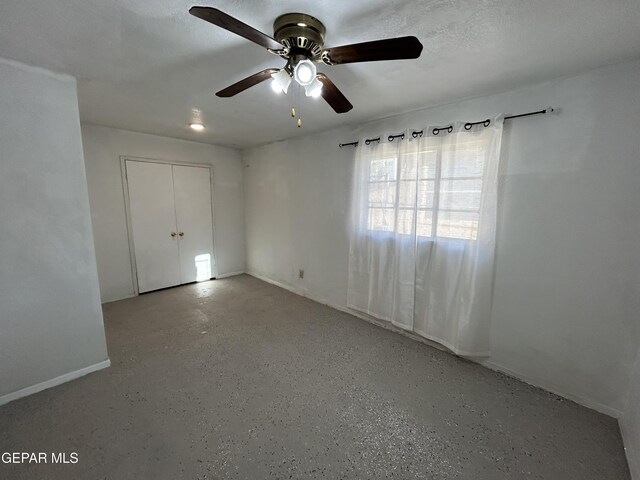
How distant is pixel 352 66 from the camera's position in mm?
1611

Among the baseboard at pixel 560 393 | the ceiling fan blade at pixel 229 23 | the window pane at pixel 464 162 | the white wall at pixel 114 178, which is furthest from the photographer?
the white wall at pixel 114 178

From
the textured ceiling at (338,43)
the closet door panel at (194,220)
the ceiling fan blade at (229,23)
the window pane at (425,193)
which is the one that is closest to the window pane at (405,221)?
the window pane at (425,193)

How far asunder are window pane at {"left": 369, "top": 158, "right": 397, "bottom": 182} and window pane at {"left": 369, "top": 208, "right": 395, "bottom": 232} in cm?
32

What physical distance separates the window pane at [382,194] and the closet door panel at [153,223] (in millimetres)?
2937

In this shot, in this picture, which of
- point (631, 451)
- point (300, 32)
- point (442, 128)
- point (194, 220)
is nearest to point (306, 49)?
point (300, 32)

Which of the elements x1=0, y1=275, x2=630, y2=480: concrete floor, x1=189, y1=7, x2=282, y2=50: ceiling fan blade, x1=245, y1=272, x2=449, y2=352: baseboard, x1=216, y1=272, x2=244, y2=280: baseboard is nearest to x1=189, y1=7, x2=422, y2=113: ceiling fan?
x1=189, y1=7, x2=282, y2=50: ceiling fan blade

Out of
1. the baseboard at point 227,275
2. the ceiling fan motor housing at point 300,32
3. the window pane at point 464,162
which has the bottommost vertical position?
the baseboard at point 227,275

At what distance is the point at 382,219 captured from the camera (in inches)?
106

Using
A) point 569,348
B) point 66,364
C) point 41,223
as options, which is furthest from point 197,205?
point 569,348

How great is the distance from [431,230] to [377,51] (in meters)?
1.67

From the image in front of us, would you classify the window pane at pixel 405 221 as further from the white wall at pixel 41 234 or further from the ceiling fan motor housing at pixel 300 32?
the white wall at pixel 41 234

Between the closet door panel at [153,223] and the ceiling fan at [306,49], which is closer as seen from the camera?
the ceiling fan at [306,49]

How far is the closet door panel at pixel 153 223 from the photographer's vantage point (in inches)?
138

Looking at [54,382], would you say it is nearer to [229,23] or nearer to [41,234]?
[41,234]
